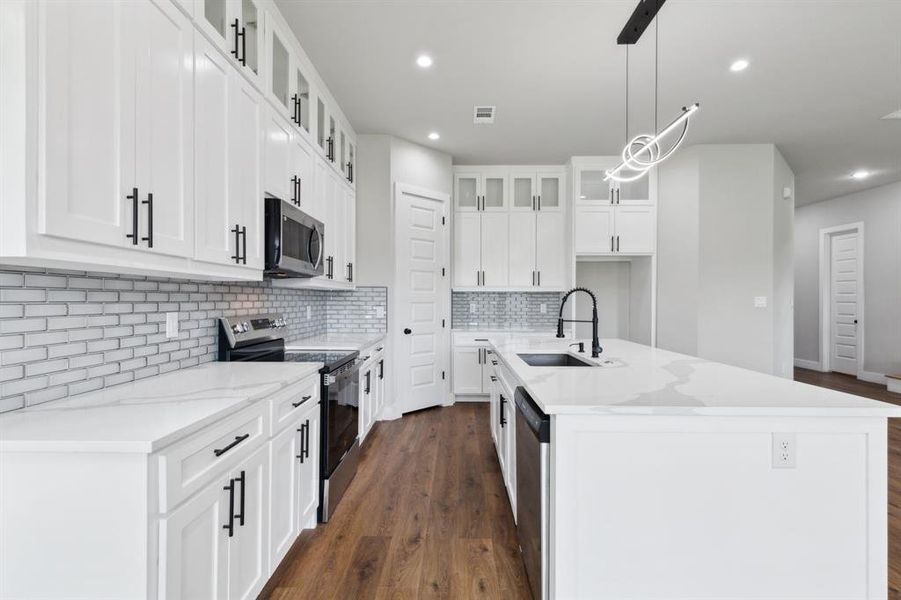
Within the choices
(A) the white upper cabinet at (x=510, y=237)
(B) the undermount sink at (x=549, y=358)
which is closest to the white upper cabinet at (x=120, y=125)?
(B) the undermount sink at (x=549, y=358)

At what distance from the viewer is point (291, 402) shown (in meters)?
1.83

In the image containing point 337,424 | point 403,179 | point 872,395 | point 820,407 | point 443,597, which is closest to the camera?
point 820,407

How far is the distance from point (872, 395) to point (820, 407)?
5.54 meters

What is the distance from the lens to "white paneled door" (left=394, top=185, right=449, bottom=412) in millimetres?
4195

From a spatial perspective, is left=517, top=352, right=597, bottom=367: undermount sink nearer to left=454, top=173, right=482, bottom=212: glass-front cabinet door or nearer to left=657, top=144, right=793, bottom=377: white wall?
left=657, top=144, right=793, bottom=377: white wall

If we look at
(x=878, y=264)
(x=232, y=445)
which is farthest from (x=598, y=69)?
(x=878, y=264)

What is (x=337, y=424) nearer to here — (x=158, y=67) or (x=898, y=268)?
(x=158, y=67)

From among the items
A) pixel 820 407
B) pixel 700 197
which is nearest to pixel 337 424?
pixel 820 407

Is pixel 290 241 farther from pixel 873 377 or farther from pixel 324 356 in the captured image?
pixel 873 377

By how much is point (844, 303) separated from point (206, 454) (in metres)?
8.46

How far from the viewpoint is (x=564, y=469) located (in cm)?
136

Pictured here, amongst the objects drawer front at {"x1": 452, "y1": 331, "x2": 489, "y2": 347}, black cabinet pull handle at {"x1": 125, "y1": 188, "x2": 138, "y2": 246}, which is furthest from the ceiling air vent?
black cabinet pull handle at {"x1": 125, "y1": 188, "x2": 138, "y2": 246}

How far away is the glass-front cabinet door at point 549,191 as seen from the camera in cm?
500

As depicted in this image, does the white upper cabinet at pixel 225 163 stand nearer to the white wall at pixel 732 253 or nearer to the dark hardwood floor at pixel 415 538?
the dark hardwood floor at pixel 415 538
